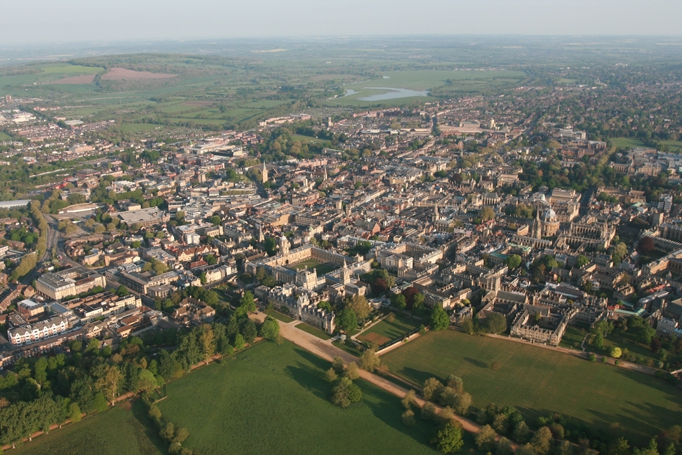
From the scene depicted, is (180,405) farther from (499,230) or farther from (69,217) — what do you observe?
(69,217)

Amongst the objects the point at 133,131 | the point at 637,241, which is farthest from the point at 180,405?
the point at 133,131

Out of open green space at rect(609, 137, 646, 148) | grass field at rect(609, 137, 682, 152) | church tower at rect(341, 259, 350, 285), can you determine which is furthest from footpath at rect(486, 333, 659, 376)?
open green space at rect(609, 137, 646, 148)

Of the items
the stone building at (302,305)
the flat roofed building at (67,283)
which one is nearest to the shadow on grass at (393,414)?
the stone building at (302,305)

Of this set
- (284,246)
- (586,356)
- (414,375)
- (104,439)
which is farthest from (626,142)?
(104,439)

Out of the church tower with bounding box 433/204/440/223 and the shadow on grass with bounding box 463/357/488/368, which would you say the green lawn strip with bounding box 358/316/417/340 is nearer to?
the shadow on grass with bounding box 463/357/488/368

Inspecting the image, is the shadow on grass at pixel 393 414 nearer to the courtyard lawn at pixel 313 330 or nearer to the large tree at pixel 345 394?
the large tree at pixel 345 394

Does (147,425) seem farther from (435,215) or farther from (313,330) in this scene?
(435,215)
